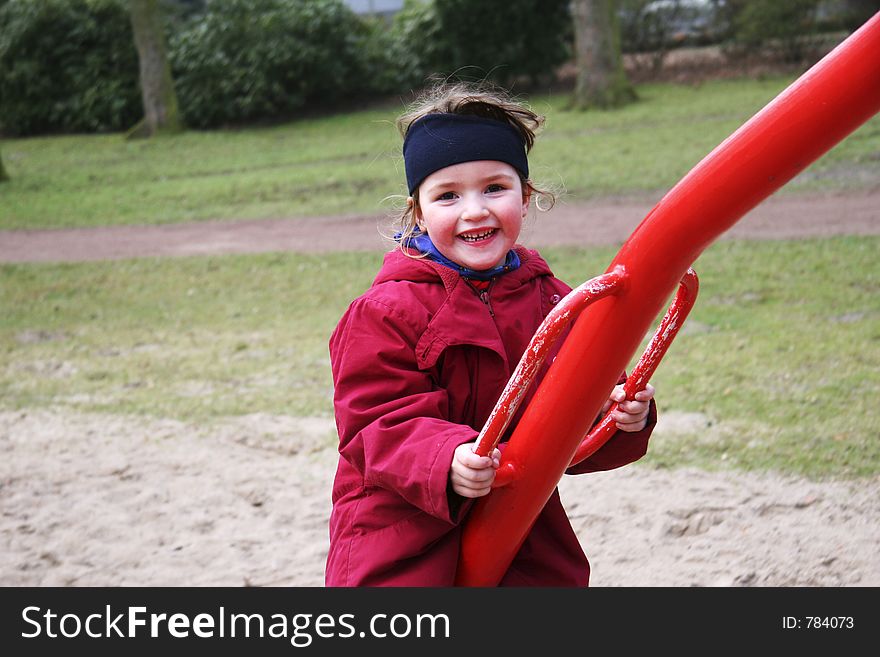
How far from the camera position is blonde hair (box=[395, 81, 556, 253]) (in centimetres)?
216

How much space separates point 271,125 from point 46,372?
1265 centimetres

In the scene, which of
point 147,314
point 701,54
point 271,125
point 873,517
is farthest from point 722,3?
point 873,517

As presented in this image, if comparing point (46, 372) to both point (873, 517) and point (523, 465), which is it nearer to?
point (873, 517)

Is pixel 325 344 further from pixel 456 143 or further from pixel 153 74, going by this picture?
pixel 153 74

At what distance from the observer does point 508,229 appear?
2105 millimetres

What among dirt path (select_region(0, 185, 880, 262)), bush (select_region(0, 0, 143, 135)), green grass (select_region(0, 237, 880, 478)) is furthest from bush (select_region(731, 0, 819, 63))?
bush (select_region(0, 0, 143, 135))

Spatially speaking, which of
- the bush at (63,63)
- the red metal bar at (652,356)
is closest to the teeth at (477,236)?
the red metal bar at (652,356)

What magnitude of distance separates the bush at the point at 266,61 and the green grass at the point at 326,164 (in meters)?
A: 0.72

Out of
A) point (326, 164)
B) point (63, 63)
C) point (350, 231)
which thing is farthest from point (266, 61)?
point (350, 231)

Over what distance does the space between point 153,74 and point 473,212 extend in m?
16.6

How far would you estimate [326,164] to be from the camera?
544 inches

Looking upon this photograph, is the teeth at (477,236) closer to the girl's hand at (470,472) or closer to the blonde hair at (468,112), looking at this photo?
the blonde hair at (468,112)

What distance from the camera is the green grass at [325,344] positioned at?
A: 461cm

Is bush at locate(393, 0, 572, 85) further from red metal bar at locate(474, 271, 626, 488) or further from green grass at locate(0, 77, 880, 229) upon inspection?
red metal bar at locate(474, 271, 626, 488)
